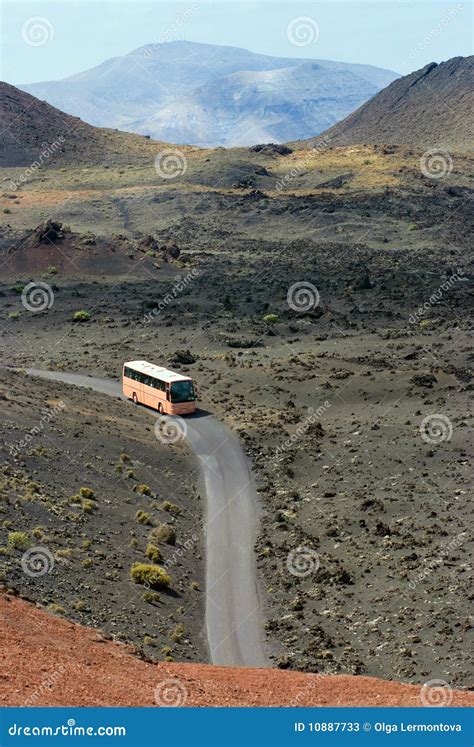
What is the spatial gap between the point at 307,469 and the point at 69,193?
105637 millimetres

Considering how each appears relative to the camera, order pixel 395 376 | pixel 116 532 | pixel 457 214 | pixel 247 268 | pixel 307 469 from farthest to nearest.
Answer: pixel 457 214 → pixel 247 268 → pixel 395 376 → pixel 307 469 → pixel 116 532

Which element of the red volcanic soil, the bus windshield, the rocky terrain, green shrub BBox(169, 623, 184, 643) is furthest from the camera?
the bus windshield

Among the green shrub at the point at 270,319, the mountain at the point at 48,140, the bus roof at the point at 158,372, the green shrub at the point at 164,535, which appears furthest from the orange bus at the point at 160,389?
the mountain at the point at 48,140

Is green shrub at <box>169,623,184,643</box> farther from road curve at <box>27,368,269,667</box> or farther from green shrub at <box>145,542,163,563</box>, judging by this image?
green shrub at <box>145,542,163,563</box>

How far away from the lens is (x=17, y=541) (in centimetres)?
3203

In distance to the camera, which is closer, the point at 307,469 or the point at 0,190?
the point at 307,469

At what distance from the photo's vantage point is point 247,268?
106 m

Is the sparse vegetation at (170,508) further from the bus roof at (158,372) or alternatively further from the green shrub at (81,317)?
the green shrub at (81,317)

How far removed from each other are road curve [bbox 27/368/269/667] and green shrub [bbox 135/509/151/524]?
7.24 feet

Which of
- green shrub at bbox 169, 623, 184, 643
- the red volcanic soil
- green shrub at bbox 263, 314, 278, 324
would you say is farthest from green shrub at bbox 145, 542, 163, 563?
green shrub at bbox 263, 314, 278, 324

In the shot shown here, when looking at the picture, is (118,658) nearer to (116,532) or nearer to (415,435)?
(116,532)

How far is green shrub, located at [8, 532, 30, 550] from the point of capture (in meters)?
32.0

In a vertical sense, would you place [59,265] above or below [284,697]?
below

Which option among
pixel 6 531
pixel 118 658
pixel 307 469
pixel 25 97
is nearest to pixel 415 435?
pixel 307 469
